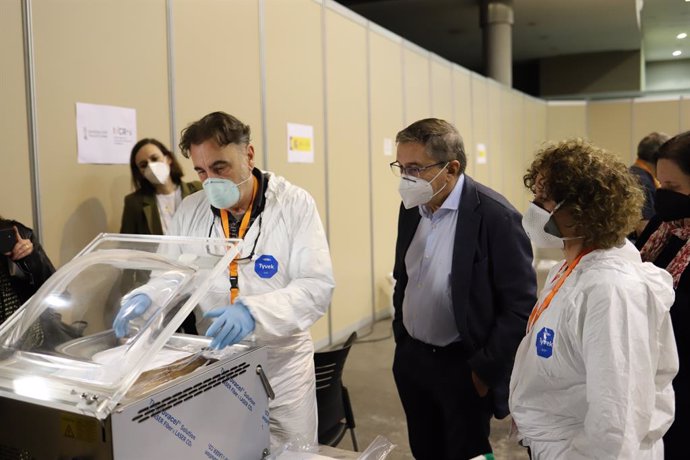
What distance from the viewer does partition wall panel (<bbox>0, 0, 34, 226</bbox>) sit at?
2.19 m

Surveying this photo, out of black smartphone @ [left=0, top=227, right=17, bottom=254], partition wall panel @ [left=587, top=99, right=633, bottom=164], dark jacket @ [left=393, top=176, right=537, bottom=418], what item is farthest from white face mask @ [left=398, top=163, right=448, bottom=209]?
partition wall panel @ [left=587, top=99, right=633, bottom=164]

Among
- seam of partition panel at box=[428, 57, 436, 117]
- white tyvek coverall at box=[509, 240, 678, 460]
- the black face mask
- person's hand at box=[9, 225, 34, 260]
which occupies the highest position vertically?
seam of partition panel at box=[428, 57, 436, 117]

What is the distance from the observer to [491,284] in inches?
70.8

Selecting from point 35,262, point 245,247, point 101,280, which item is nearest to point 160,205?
point 35,262

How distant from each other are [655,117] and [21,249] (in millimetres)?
10355

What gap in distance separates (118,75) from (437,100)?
4.27 m

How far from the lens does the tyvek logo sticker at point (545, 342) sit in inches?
48.9

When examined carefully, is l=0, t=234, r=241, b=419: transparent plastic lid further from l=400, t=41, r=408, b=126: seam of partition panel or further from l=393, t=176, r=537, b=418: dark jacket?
l=400, t=41, r=408, b=126: seam of partition panel

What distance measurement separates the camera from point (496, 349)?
1.74 metres

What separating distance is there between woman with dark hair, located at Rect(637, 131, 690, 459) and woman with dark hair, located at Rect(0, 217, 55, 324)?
2.12 metres

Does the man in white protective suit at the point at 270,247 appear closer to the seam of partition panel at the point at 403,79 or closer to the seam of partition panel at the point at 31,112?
the seam of partition panel at the point at 31,112

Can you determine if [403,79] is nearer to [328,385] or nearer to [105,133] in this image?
[105,133]

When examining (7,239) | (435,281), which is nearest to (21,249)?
(7,239)

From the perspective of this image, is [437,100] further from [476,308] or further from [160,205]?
[476,308]
